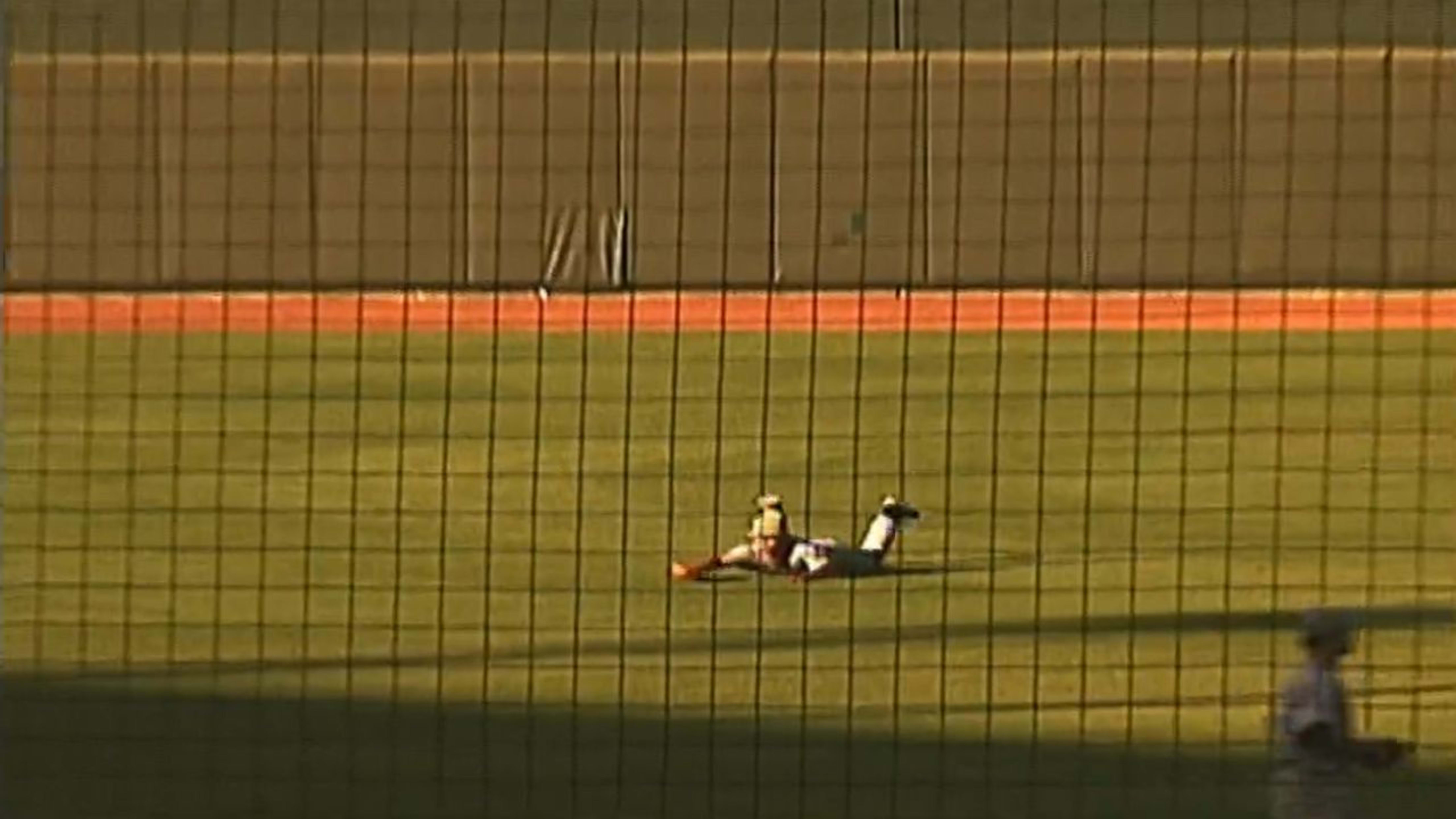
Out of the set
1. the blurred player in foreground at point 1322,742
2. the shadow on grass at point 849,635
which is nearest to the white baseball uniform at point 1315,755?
the blurred player in foreground at point 1322,742

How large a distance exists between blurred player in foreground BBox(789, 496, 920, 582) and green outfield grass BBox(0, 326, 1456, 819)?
6.3 inches

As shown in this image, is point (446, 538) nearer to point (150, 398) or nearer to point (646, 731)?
point (646, 731)

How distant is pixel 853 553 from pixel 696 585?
3.10ft

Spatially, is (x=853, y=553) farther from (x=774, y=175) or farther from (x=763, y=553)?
(x=774, y=175)

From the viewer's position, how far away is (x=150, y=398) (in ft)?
82.8

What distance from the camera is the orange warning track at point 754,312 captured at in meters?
18.1

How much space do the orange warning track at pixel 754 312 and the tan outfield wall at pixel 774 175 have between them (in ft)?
0.90

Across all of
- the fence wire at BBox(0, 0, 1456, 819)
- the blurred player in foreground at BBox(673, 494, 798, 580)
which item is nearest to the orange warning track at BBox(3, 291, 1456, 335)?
the fence wire at BBox(0, 0, 1456, 819)

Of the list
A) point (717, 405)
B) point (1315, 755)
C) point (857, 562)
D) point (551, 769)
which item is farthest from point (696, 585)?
point (1315, 755)

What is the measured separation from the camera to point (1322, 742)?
369 inches

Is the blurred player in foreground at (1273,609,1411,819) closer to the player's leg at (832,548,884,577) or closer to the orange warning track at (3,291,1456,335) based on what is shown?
the orange warning track at (3,291,1456,335)

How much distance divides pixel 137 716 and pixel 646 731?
1933 mm

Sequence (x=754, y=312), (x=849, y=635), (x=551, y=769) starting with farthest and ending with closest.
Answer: (x=754, y=312)
(x=849, y=635)
(x=551, y=769)

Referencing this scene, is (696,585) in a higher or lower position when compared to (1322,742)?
lower
